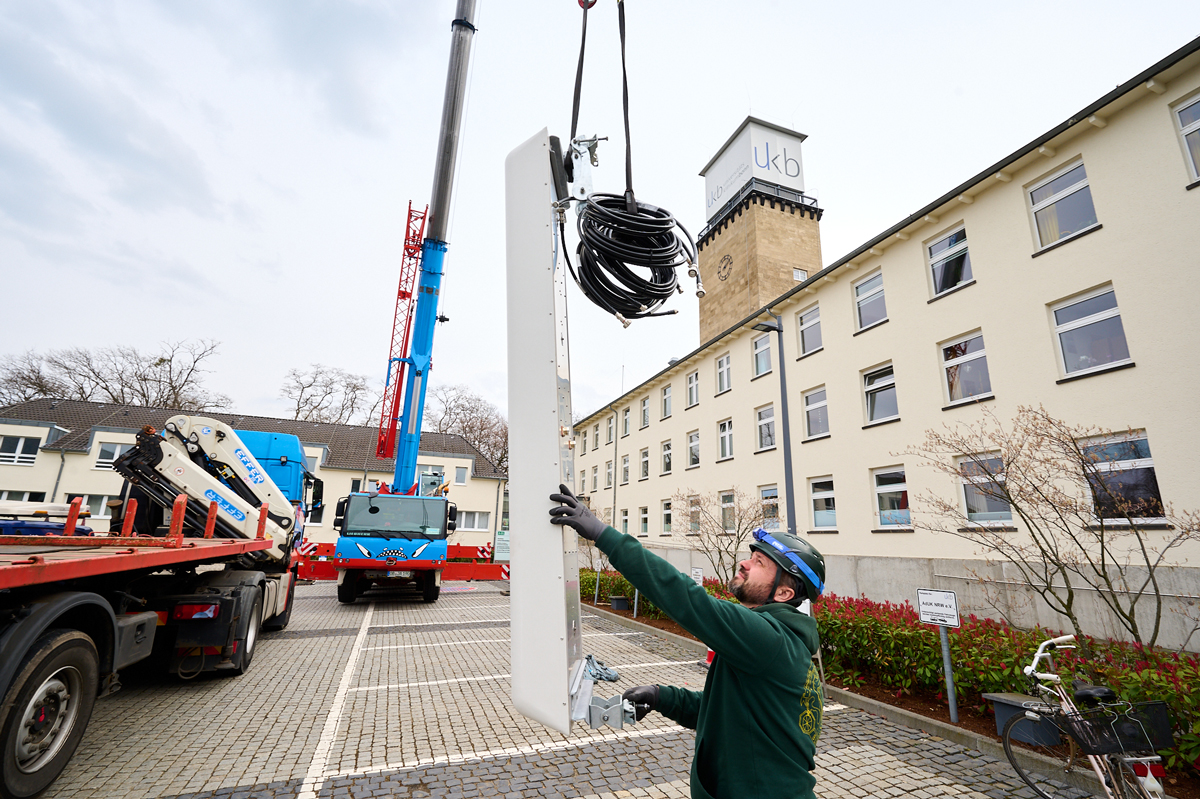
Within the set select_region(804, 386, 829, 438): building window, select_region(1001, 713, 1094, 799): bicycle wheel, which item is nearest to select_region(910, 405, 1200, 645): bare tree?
select_region(1001, 713, 1094, 799): bicycle wheel

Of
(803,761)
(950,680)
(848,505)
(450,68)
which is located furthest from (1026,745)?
(450,68)

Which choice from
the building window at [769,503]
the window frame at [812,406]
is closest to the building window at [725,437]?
the building window at [769,503]

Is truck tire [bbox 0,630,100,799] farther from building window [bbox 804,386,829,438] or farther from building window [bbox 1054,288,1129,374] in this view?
building window [bbox 804,386,829,438]

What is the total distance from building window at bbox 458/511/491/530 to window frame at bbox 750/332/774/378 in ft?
70.0

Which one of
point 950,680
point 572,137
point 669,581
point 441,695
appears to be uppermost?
point 572,137

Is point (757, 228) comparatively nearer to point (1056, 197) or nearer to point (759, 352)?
point (759, 352)

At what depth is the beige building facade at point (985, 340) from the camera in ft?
29.8

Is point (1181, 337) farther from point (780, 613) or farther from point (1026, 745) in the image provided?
point (780, 613)

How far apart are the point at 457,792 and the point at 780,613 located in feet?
10.8

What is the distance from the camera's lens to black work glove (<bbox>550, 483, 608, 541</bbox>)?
1.86m

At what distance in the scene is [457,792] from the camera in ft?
13.1

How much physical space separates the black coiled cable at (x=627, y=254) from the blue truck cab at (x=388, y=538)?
1181cm

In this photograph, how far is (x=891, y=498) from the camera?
1373cm

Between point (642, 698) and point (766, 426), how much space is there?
1730 cm
